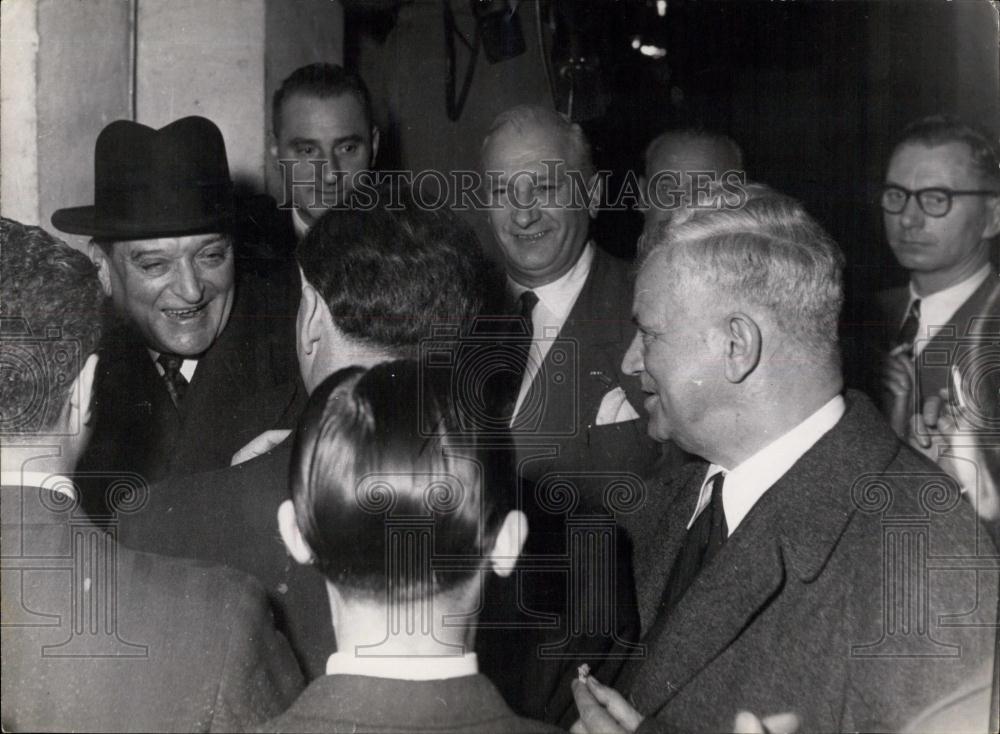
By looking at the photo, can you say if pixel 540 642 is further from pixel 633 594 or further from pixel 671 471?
pixel 671 471

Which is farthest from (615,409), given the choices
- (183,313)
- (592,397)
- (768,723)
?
(183,313)

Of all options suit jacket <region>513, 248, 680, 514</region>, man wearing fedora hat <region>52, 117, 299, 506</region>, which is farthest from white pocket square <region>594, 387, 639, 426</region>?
man wearing fedora hat <region>52, 117, 299, 506</region>

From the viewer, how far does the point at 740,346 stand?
5.34ft

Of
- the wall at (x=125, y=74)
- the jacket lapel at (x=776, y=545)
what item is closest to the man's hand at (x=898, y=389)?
the jacket lapel at (x=776, y=545)

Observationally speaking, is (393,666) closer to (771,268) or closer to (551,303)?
(551,303)

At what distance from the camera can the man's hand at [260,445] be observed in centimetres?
173

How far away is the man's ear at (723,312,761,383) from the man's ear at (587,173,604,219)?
0.35 metres

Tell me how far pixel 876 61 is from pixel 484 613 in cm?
128

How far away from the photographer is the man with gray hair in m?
1.61

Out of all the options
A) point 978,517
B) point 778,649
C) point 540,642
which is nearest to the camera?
point 778,649

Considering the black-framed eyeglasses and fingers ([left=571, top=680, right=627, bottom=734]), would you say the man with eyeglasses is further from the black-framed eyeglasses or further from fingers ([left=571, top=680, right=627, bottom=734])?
fingers ([left=571, top=680, right=627, bottom=734])

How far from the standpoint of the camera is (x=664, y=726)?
164cm

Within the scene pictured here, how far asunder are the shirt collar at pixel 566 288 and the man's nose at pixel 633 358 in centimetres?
13

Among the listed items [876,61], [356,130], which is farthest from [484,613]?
[876,61]
